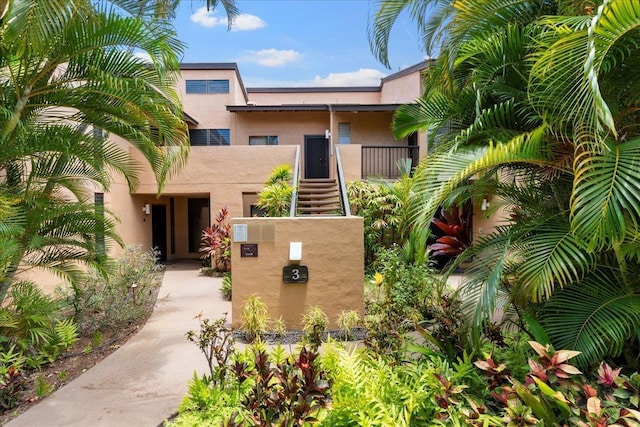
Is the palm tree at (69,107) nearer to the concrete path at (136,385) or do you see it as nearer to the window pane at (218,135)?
the concrete path at (136,385)

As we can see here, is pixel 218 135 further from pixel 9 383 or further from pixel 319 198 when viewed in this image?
pixel 9 383

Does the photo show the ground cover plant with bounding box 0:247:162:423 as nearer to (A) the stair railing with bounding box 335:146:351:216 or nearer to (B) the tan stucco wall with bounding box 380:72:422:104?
(A) the stair railing with bounding box 335:146:351:216

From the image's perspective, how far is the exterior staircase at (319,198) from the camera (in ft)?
33.9

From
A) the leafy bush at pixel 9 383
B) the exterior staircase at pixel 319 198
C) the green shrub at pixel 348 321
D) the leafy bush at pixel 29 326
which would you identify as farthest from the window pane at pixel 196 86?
the leafy bush at pixel 9 383

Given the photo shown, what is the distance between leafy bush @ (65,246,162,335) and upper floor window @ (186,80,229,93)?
9.54 metres

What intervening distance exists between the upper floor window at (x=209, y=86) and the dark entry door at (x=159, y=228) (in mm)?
5347

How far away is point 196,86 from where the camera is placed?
16219 millimetres

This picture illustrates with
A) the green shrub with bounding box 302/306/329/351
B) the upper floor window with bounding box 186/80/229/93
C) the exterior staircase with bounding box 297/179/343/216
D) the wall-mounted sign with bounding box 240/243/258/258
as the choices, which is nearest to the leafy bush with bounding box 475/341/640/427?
the green shrub with bounding box 302/306/329/351

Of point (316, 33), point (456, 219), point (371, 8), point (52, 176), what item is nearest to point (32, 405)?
point (52, 176)

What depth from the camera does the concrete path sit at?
383 centimetres

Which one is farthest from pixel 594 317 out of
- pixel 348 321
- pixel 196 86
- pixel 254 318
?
pixel 196 86

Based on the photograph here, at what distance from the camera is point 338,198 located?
36.3 feet

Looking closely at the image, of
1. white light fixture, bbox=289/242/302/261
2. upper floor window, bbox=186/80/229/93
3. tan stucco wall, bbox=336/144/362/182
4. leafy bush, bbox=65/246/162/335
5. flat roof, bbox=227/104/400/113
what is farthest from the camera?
upper floor window, bbox=186/80/229/93

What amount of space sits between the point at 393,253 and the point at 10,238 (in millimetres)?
5961
